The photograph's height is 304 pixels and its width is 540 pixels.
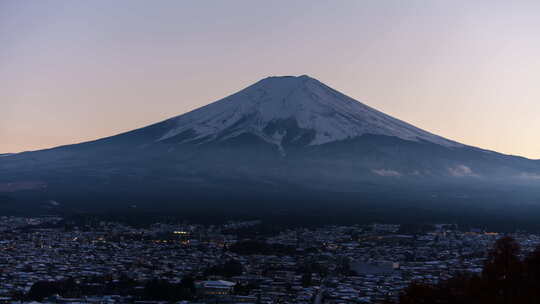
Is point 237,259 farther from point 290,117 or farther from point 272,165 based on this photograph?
point 290,117

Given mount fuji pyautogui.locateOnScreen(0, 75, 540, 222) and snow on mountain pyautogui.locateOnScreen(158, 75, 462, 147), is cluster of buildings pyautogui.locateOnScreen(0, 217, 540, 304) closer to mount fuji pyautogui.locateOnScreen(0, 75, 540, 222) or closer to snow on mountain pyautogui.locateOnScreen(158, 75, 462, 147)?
mount fuji pyautogui.locateOnScreen(0, 75, 540, 222)

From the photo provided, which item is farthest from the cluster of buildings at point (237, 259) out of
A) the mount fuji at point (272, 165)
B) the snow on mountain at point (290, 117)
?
the snow on mountain at point (290, 117)

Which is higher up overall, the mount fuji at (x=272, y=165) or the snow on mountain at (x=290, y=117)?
the snow on mountain at (x=290, y=117)

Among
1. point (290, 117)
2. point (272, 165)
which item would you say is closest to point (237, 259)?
point (272, 165)

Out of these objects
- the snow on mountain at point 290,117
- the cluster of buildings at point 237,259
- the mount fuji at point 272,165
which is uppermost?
the snow on mountain at point 290,117

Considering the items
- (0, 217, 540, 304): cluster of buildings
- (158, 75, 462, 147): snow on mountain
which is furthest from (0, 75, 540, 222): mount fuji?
(0, 217, 540, 304): cluster of buildings

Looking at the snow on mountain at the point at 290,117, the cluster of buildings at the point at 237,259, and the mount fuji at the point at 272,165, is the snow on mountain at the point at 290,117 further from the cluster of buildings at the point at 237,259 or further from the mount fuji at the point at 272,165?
the cluster of buildings at the point at 237,259
